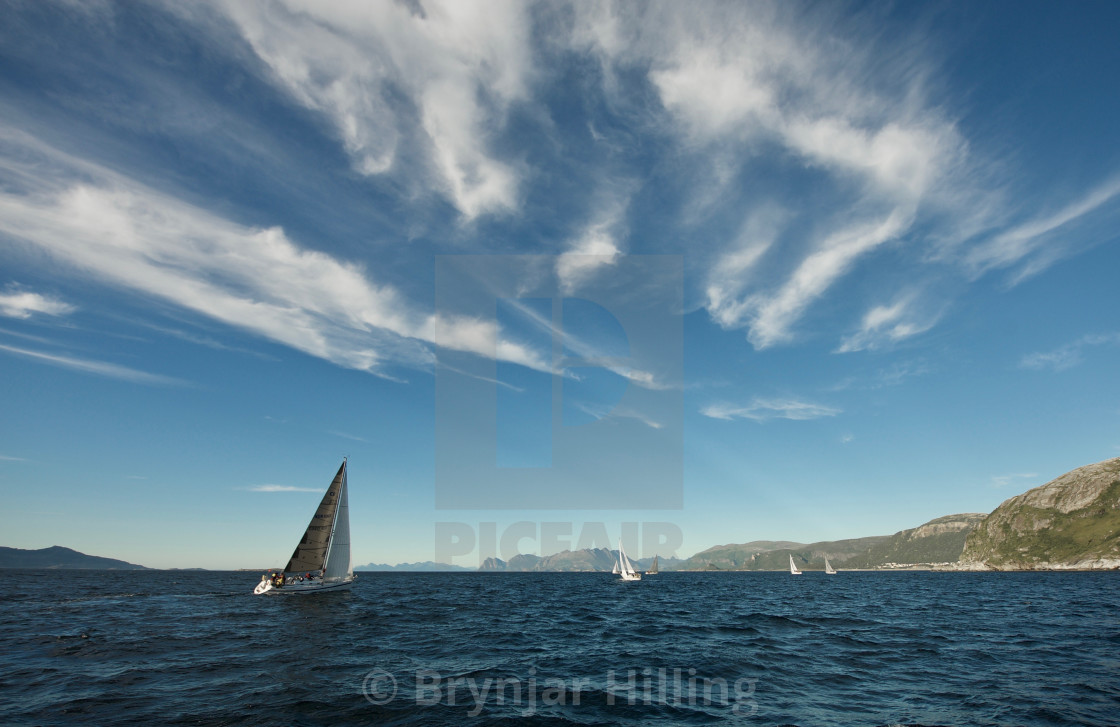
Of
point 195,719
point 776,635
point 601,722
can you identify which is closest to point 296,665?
point 195,719

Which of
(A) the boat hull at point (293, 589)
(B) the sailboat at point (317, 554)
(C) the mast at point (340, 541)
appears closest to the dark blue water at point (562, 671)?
(A) the boat hull at point (293, 589)

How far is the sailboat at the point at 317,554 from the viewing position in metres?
62.9

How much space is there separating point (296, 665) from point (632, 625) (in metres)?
28.1

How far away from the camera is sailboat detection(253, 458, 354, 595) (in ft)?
206

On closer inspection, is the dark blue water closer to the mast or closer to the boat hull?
the boat hull

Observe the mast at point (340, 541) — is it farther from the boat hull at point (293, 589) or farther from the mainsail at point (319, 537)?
the boat hull at point (293, 589)

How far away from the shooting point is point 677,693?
20094 millimetres

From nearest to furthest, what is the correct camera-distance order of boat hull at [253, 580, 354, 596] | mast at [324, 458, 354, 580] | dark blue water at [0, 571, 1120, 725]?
dark blue water at [0, 571, 1120, 725] → boat hull at [253, 580, 354, 596] → mast at [324, 458, 354, 580]

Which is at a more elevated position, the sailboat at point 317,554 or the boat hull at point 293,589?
the sailboat at point 317,554

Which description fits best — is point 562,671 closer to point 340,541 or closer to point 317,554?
point 317,554

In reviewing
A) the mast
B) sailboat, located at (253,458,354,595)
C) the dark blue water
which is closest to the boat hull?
sailboat, located at (253,458,354,595)

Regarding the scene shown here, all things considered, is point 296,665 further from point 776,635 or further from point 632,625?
point 776,635

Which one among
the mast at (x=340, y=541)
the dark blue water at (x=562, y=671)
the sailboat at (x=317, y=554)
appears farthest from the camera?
the mast at (x=340, y=541)

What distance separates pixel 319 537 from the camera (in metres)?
64.8
